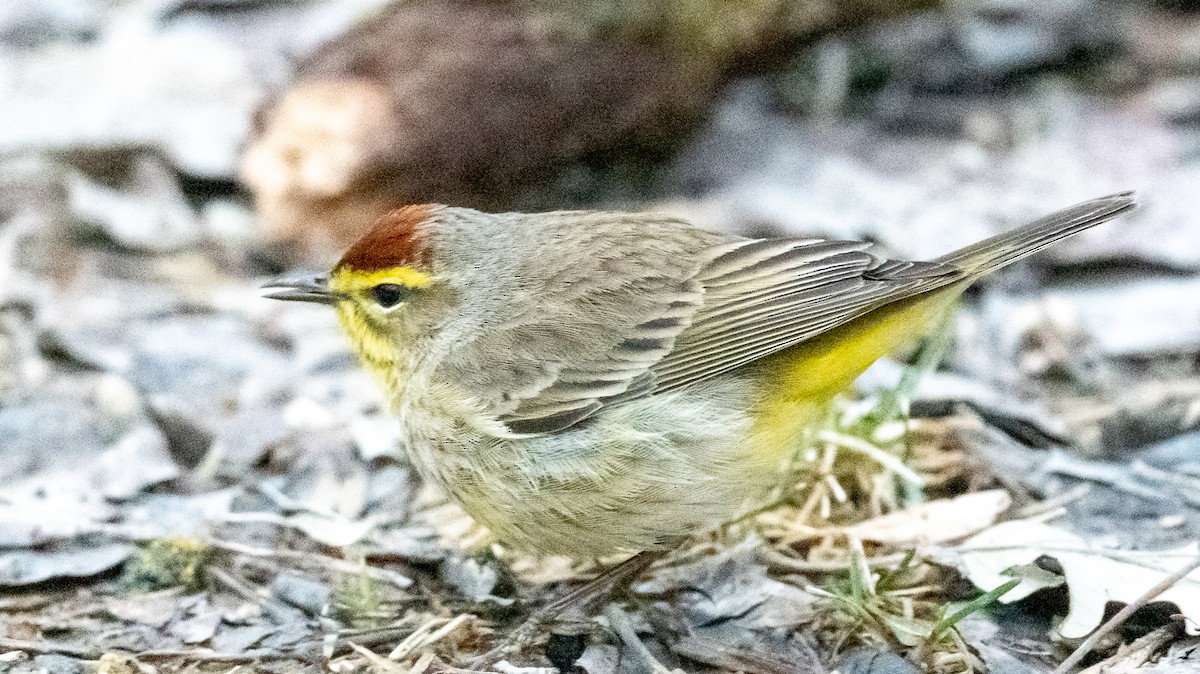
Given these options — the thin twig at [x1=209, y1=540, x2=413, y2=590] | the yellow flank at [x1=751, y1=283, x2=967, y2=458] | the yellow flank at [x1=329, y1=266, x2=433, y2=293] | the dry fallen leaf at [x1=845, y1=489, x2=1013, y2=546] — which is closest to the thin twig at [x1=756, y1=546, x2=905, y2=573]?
the dry fallen leaf at [x1=845, y1=489, x2=1013, y2=546]

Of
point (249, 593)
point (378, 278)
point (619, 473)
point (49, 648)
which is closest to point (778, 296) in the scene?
point (619, 473)

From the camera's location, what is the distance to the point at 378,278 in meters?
4.47

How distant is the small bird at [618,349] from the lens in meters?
4.07

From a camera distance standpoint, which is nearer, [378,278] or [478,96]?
[378,278]

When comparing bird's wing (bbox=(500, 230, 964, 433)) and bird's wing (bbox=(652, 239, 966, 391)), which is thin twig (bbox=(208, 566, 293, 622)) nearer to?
bird's wing (bbox=(500, 230, 964, 433))

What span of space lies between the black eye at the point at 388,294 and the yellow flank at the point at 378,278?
0.02m

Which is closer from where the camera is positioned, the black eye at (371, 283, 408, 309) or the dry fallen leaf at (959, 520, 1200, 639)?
the dry fallen leaf at (959, 520, 1200, 639)

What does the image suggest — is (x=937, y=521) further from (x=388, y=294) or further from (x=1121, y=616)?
(x=388, y=294)

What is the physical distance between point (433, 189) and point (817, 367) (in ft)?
10.0

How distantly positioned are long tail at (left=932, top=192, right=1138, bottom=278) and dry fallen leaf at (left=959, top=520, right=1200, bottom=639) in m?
0.88

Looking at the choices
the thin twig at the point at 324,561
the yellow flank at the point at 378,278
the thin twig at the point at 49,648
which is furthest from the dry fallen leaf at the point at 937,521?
the thin twig at the point at 49,648

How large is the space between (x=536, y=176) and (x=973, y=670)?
3988mm

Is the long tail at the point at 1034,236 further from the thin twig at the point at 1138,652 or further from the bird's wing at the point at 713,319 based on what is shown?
the thin twig at the point at 1138,652

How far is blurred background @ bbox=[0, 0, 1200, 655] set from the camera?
4973 millimetres
